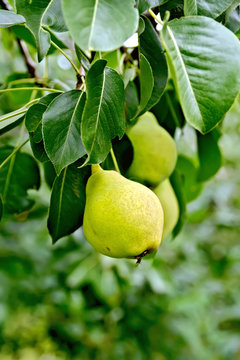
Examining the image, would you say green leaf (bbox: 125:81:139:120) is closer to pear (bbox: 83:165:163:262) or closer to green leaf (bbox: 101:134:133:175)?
green leaf (bbox: 101:134:133:175)

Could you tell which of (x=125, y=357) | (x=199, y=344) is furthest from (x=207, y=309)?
(x=125, y=357)

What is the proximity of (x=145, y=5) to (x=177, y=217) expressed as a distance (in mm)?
453

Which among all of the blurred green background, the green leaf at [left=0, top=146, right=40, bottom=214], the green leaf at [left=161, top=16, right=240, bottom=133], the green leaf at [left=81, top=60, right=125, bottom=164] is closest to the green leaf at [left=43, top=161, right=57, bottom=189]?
the green leaf at [left=0, top=146, right=40, bottom=214]

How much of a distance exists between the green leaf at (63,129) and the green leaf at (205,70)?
140 millimetres

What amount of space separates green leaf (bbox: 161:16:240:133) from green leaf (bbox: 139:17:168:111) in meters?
0.11

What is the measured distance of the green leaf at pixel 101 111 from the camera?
1.70 ft

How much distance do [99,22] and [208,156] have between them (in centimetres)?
64

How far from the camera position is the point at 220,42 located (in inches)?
19.5

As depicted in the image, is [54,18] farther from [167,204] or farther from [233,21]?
[167,204]

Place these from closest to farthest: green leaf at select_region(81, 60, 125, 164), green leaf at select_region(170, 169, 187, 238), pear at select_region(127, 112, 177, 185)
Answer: green leaf at select_region(81, 60, 125, 164), pear at select_region(127, 112, 177, 185), green leaf at select_region(170, 169, 187, 238)

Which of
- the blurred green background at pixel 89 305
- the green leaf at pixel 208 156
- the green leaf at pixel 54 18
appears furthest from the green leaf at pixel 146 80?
the blurred green background at pixel 89 305

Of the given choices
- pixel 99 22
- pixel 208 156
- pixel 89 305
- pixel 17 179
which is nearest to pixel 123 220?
pixel 99 22

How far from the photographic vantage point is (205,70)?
0.50m

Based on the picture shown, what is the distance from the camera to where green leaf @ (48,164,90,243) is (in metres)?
0.69
